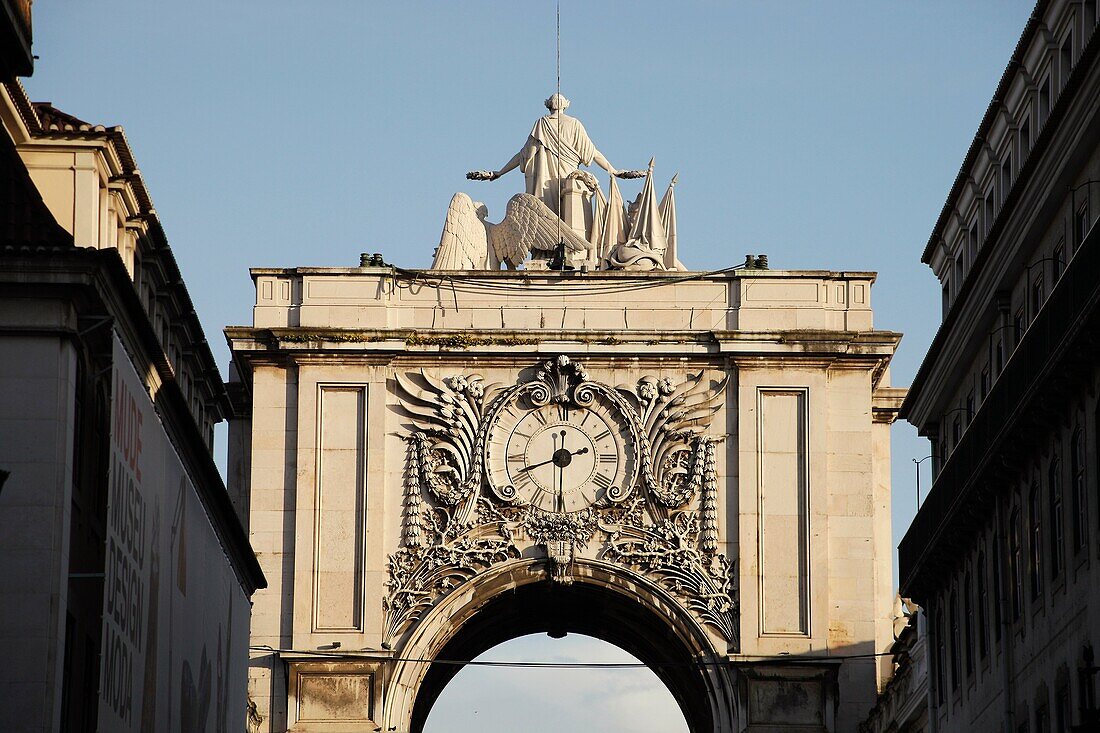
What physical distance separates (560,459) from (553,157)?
10.9 metres

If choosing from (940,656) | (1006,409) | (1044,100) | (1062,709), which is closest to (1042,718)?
(1062,709)

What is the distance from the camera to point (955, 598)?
60.9 meters

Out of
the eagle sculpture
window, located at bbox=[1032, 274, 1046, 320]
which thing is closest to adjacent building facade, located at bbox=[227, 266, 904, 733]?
the eagle sculpture

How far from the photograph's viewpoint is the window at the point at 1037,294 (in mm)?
52469

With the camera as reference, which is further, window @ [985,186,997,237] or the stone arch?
the stone arch

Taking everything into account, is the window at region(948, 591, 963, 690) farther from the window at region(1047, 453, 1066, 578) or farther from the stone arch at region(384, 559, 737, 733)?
the stone arch at region(384, 559, 737, 733)

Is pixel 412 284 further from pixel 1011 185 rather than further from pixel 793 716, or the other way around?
pixel 1011 185

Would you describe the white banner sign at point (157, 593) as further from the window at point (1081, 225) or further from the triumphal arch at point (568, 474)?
the window at point (1081, 225)

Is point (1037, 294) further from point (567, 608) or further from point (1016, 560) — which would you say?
point (567, 608)

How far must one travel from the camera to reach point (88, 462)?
47.6 m

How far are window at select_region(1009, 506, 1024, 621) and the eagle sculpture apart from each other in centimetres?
3118

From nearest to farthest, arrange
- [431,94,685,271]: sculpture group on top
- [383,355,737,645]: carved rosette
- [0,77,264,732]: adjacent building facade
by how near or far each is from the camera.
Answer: [0,77,264,732]: adjacent building facade
[383,355,737,645]: carved rosette
[431,94,685,271]: sculpture group on top

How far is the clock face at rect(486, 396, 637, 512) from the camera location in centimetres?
7938

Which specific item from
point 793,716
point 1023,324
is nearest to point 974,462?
point 1023,324
